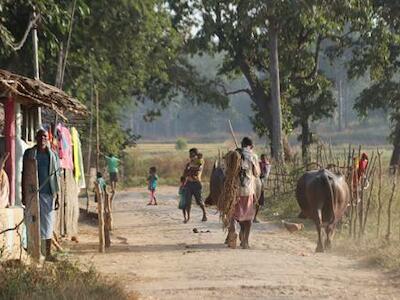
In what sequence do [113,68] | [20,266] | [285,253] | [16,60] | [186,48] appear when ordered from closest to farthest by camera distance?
[20,266]
[285,253]
[16,60]
[113,68]
[186,48]

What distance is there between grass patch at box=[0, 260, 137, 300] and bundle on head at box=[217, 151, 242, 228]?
4.51 m

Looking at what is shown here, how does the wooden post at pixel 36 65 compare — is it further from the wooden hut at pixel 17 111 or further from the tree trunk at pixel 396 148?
the tree trunk at pixel 396 148

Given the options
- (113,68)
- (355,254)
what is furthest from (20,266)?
(113,68)

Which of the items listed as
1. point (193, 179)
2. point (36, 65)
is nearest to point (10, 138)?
point (36, 65)

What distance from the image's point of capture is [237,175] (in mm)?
13125

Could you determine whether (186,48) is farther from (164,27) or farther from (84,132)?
(164,27)

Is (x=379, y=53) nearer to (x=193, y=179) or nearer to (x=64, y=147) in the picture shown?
(x=193, y=179)

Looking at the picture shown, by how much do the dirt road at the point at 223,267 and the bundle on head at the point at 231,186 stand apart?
63 cm

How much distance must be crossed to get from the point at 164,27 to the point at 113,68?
7.05ft

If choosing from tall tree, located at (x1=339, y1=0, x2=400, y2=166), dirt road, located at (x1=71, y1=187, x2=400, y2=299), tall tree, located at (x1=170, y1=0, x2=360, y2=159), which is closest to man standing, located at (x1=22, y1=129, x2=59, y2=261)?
dirt road, located at (x1=71, y1=187, x2=400, y2=299)

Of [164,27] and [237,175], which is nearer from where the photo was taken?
[237,175]

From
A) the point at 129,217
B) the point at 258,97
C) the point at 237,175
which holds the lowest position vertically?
the point at 129,217

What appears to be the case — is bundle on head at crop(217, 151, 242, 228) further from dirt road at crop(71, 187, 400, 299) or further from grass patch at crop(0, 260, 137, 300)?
grass patch at crop(0, 260, 137, 300)

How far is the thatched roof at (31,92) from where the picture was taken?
9195 millimetres
